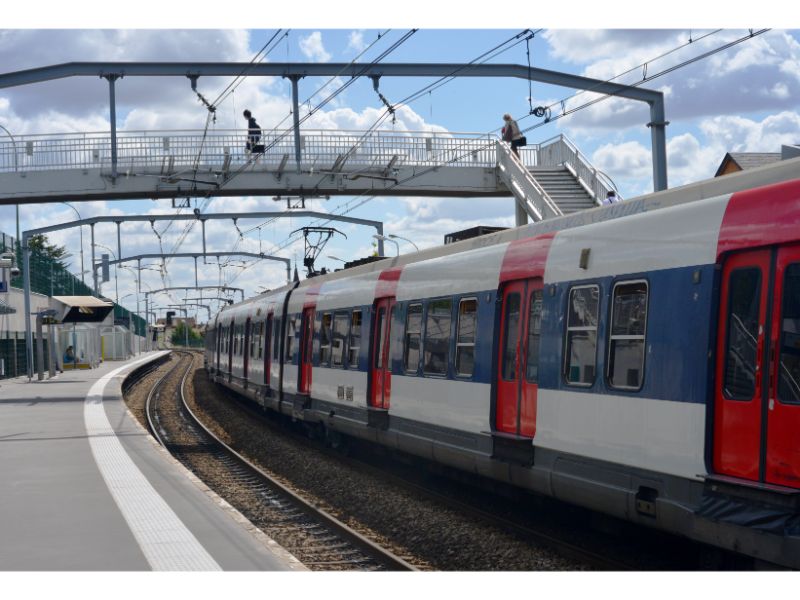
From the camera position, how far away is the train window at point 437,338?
13945 millimetres

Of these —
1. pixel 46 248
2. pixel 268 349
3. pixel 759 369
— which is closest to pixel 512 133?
pixel 268 349

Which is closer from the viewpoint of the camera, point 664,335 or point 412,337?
point 664,335

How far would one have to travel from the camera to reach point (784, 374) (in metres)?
7.50

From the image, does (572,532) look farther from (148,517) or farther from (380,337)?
(380,337)

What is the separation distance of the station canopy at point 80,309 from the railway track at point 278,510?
1603 centimetres

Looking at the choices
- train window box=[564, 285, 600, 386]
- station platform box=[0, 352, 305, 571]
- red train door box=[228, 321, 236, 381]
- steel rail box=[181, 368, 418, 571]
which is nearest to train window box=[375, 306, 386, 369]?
steel rail box=[181, 368, 418, 571]

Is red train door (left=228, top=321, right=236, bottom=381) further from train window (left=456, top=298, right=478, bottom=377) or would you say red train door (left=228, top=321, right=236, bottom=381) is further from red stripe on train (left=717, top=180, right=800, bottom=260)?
red stripe on train (left=717, top=180, right=800, bottom=260)

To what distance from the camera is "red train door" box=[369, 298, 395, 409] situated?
16422 millimetres

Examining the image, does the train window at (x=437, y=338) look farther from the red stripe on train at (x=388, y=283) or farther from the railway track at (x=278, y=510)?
the railway track at (x=278, y=510)

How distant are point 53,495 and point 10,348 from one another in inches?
1386

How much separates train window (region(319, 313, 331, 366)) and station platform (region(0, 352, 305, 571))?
353cm

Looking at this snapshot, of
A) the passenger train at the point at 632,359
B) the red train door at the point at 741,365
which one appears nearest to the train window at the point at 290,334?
the passenger train at the point at 632,359

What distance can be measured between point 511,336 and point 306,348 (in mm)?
10463

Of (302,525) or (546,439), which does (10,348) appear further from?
(546,439)
